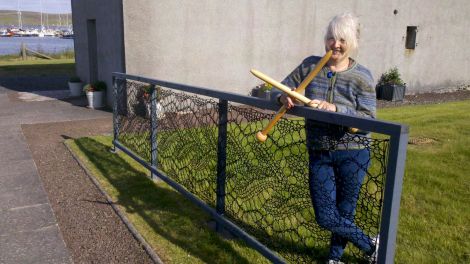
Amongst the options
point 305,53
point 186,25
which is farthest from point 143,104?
point 305,53

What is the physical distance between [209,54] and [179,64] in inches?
35.6

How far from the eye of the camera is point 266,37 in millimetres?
11953

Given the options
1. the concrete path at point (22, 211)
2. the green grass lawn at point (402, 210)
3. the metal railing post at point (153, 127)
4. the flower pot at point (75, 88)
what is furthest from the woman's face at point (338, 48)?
the flower pot at point (75, 88)

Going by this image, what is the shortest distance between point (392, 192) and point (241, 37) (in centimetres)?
988

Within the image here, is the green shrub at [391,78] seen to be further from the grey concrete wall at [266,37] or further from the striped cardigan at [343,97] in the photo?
the striped cardigan at [343,97]

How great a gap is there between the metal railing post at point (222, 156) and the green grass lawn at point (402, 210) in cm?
31

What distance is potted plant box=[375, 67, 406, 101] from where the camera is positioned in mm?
14188

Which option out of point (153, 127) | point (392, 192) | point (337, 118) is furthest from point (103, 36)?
point (392, 192)

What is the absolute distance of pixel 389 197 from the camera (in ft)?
6.74

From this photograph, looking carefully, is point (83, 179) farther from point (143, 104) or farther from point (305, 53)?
point (305, 53)

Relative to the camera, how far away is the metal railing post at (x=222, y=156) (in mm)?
3625

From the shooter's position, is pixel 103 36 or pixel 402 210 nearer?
pixel 402 210

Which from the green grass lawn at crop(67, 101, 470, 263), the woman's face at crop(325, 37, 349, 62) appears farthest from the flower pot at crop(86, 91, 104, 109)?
the woman's face at crop(325, 37, 349, 62)

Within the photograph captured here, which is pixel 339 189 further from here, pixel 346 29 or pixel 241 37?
pixel 241 37
